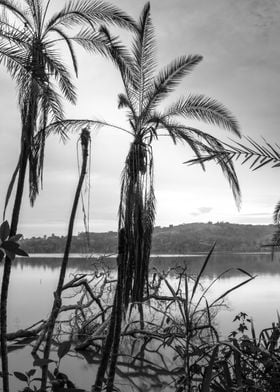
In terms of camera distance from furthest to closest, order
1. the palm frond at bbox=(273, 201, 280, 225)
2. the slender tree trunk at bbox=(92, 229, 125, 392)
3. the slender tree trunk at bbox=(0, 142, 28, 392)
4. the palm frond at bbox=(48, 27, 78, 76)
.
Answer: the palm frond at bbox=(273, 201, 280, 225) < the palm frond at bbox=(48, 27, 78, 76) < the slender tree trunk at bbox=(0, 142, 28, 392) < the slender tree trunk at bbox=(92, 229, 125, 392)

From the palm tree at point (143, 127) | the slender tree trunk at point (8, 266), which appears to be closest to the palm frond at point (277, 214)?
the palm tree at point (143, 127)

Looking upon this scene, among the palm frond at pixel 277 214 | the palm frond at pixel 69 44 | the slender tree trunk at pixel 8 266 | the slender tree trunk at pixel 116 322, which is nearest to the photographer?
the slender tree trunk at pixel 116 322

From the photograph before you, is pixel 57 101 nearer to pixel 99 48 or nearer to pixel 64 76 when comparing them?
pixel 64 76

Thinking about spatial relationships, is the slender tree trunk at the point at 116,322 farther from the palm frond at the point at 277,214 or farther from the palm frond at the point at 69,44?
the palm frond at the point at 277,214

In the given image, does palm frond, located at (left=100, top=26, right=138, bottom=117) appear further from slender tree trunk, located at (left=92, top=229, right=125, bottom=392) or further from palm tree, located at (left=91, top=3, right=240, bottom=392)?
slender tree trunk, located at (left=92, top=229, right=125, bottom=392)

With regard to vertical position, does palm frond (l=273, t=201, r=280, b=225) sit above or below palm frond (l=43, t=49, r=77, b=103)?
below

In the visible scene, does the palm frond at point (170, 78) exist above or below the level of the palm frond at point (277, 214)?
above

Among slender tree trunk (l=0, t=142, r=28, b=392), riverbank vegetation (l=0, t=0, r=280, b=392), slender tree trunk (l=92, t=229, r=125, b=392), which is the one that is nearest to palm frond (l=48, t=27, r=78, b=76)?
riverbank vegetation (l=0, t=0, r=280, b=392)

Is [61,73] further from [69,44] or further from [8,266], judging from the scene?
[8,266]

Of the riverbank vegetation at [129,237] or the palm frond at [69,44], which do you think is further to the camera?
the palm frond at [69,44]

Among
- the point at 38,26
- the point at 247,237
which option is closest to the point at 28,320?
the point at 38,26

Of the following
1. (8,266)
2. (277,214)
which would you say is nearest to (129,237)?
(8,266)

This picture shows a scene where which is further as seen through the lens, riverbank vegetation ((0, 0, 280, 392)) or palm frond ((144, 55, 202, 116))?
palm frond ((144, 55, 202, 116))

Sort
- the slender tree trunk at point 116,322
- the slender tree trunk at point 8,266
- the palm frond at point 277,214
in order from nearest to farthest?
the slender tree trunk at point 116,322, the slender tree trunk at point 8,266, the palm frond at point 277,214
